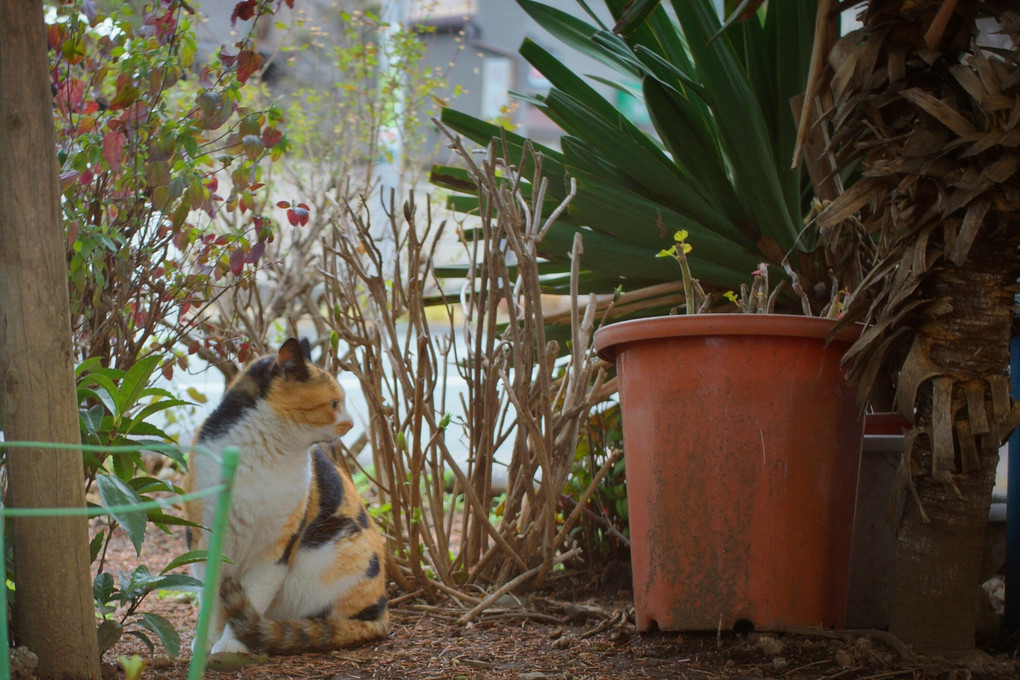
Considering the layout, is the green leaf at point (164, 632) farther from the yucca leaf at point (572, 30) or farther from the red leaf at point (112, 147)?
the yucca leaf at point (572, 30)

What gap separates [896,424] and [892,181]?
0.95 meters

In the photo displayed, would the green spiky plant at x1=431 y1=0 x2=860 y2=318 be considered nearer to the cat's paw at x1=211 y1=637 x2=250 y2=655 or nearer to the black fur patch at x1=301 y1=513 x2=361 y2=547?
the black fur patch at x1=301 y1=513 x2=361 y2=547

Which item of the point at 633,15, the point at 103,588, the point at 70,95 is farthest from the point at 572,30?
the point at 103,588

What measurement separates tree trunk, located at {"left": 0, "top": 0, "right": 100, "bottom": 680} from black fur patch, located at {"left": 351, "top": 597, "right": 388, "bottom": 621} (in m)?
0.79

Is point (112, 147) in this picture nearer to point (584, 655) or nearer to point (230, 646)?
point (230, 646)

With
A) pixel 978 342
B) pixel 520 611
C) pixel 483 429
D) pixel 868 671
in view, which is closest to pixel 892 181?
pixel 978 342

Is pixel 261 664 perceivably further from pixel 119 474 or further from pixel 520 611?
pixel 520 611

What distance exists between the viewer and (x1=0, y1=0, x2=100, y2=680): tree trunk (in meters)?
1.51

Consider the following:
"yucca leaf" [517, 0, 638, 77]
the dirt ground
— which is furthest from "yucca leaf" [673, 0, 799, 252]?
the dirt ground

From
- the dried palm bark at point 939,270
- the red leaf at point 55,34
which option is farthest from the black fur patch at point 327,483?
the dried palm bark at point 939,270

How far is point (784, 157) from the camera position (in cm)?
312

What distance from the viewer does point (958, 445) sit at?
6.00 feet

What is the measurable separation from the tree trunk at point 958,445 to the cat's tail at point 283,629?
1.29 metres

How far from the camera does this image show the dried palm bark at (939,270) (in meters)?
1.77
